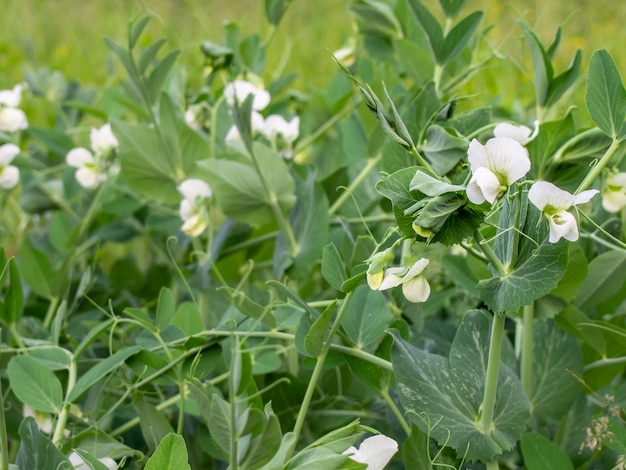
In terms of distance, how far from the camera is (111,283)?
3.59ft

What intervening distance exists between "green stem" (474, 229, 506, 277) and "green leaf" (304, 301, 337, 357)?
0.11m

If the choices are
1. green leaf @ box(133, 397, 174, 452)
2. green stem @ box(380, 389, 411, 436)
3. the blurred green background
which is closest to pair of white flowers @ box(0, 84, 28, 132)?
green leaf @ box(133, 397, 174, 452)

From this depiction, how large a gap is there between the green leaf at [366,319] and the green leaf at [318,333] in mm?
57

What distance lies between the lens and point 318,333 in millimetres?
604

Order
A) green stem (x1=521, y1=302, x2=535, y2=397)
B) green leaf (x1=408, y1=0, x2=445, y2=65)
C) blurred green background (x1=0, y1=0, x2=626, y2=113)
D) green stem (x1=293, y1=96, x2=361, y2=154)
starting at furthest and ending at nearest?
blurred green background (x1=0, y1=0, x2=626, y2=113)
green stem (x1=293, y1=96, x2=361, y2=154)
green leaf (x1=408, y1=0, x2=445, y2=65)
green stem (x1=521, y1=302, x2=535, y2=397)

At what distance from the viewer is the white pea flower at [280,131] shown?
932 millimetres

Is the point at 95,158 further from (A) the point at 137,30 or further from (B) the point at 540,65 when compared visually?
(B) the point at 540,65

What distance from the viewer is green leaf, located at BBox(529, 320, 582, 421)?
0.73 metres

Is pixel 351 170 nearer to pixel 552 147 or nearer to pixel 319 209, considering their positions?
pixel 319 209

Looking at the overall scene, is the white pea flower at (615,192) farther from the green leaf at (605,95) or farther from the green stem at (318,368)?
the green stem at (318,368)

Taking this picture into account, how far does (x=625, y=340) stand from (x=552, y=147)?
0.59 feet

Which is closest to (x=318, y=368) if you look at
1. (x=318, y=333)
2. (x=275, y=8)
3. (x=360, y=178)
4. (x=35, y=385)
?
(x=318, y=333)

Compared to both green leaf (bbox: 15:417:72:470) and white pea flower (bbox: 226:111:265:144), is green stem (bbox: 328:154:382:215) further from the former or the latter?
green leaf (bbox: 15:417:72:470)

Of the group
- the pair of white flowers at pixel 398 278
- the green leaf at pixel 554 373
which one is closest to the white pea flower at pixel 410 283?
the pair of white flowers at pixel 398 278
